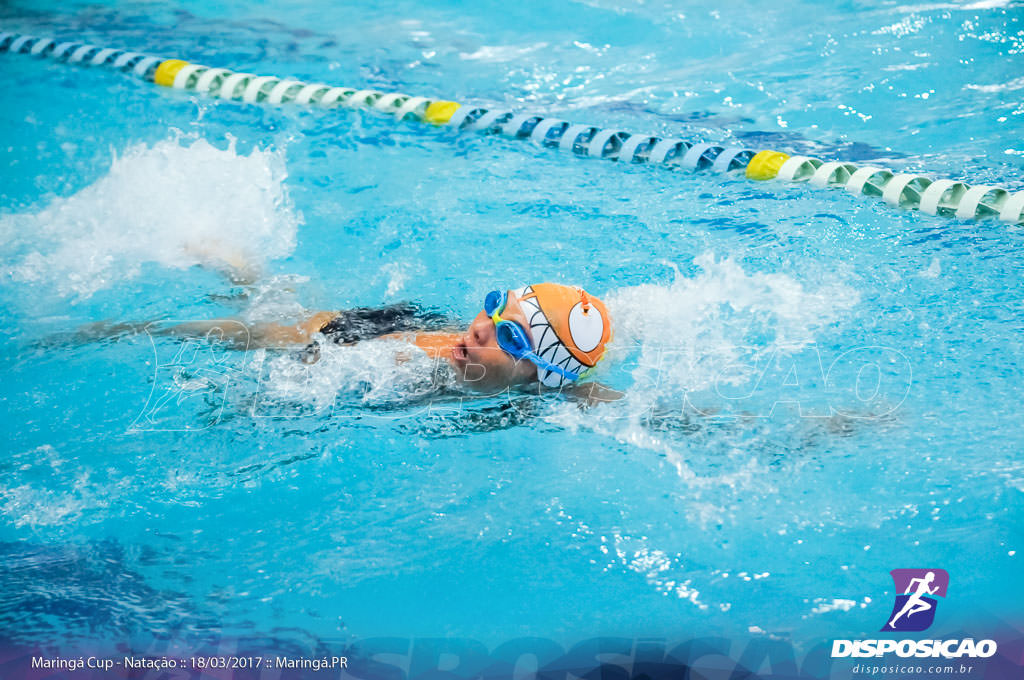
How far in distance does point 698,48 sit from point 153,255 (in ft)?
17.4

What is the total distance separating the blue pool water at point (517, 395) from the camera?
10.3 feet

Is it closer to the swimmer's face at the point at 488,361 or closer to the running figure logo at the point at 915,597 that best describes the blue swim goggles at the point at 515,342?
the swimmer's face at the point at 488,361

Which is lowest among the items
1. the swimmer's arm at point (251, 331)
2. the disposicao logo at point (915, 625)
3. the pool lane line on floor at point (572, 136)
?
the disposicao logo at point (915, 625)

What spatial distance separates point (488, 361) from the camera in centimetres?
400

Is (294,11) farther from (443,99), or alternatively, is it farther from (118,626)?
(118,626)

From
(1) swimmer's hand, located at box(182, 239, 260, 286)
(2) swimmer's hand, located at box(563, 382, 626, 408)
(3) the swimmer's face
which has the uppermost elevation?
(1) swimmer's hand, located at box(182, 239, 260, 286)

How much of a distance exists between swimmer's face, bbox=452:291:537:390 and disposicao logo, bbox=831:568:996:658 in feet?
5.52

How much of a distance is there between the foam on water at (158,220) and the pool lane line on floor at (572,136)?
4.11 ft

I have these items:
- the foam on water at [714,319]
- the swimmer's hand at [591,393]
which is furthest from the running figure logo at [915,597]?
the swimmer's hand at [591,393]

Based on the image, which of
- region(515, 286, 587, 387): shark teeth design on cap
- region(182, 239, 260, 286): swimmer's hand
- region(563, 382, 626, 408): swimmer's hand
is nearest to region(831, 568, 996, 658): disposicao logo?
region(563, 382, 626, 408): swimmer's hand

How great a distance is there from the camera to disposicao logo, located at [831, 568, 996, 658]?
113 inches

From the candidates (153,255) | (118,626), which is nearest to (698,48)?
(153,255)

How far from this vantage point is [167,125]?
6.98 meters

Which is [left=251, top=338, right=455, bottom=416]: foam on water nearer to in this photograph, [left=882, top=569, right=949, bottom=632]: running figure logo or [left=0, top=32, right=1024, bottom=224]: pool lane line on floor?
[left=882, top=569, right=949, bottom=632]: running figure logo
